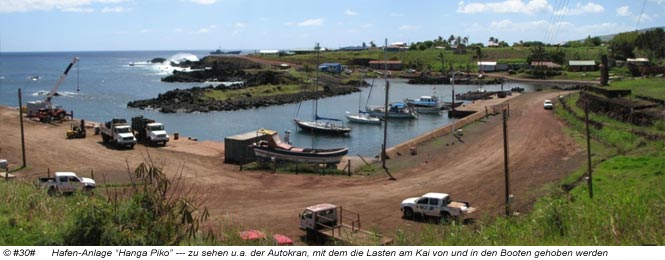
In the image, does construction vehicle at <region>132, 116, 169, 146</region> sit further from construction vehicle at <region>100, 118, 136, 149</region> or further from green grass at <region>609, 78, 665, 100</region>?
green grass at <region>609, 78, 665, 100</region>

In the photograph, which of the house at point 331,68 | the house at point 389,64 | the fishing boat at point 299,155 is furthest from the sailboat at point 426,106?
the house at point 389,64

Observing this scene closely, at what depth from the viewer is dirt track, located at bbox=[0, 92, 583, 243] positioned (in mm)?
19781

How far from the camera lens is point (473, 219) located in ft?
59.3

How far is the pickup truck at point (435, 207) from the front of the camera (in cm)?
1812

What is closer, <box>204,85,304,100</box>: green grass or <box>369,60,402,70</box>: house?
<box>204,85,304,100</box>: green grass

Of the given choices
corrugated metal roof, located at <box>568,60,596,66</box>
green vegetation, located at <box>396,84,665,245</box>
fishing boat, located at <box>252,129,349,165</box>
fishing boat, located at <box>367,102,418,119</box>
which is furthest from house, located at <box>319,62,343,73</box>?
green vegetation, located at <box>396,84,665,245</box>

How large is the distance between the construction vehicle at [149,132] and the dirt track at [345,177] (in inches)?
34.4

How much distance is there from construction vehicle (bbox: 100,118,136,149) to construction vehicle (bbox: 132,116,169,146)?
39.3 inches

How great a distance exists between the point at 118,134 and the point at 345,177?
574 inches

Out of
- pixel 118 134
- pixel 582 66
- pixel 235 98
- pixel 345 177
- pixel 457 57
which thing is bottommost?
pixel 235 98

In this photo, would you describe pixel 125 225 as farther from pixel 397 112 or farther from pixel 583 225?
pixel 397 112

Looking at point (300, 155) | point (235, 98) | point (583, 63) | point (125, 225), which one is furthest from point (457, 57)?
point (125, 225)

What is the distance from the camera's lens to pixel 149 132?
35.2 m
